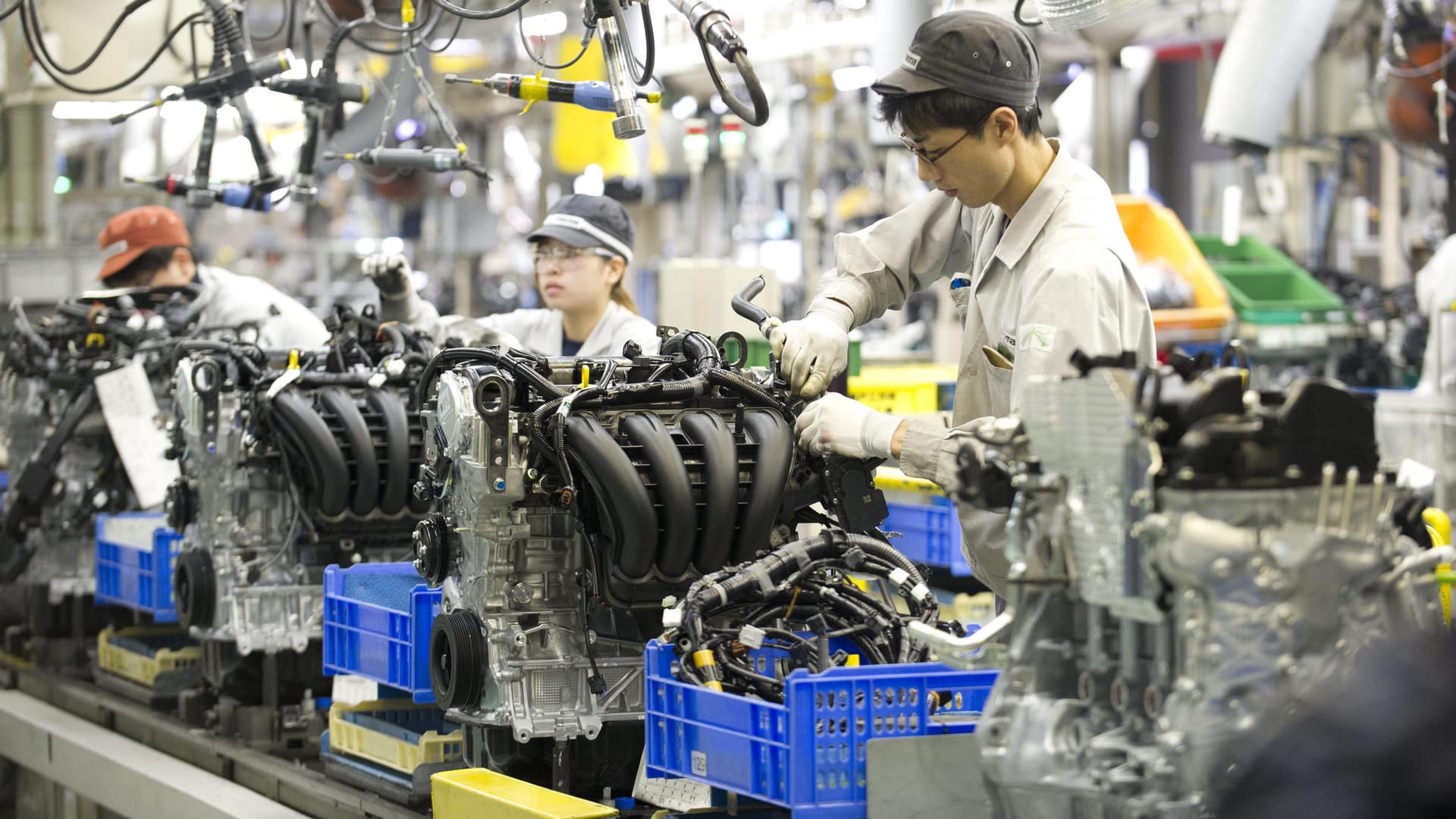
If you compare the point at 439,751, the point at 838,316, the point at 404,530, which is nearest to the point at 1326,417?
the point at 838,316

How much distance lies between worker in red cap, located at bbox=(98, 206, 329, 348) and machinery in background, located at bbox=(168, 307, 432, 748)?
104 cm

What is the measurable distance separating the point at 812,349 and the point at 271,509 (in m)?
1.93

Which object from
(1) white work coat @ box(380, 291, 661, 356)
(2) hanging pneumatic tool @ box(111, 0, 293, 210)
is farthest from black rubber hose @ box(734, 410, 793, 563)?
(2) hanging pneumatic tool @ box(111, 0, 293, 210)

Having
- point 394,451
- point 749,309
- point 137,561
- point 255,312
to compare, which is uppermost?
point 255,312

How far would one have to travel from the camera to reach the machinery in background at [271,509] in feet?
14.0

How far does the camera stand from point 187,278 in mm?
5879

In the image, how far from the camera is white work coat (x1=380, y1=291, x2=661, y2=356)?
15.0 ft

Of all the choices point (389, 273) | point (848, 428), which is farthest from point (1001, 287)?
point (389, 273)

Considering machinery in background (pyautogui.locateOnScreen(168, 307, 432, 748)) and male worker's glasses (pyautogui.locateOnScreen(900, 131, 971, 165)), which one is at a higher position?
male worker's glasses (pyautogui.locateOnScreen(900, 131, 971, 165))

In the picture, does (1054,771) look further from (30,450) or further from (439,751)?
(30,450)

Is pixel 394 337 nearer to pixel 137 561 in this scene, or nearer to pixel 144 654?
pixel 137 561

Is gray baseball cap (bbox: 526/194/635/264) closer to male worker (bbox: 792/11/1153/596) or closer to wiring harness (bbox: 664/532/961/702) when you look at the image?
male worker (bbox: 792/11/1153/596)

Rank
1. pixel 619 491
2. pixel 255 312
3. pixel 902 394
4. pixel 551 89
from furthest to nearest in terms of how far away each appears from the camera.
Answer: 1. pixel 255 312
2. pixel 902 394
3. pixel 551 89
4. pixel 619 491

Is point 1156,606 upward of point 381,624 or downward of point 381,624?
upward
